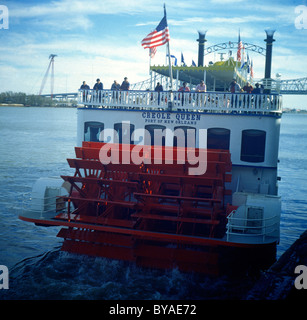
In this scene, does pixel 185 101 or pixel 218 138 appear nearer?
pixel 218 138

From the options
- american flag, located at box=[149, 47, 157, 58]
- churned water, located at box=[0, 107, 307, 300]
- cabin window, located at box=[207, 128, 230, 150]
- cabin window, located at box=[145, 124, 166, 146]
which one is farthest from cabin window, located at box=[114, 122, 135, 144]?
churned water, located at box=[0, 107, 307, 300]

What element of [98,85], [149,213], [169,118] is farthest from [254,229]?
[98,85]

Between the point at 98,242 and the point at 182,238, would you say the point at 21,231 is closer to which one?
the point at 98,242

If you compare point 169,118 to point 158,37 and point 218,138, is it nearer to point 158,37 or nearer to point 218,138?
point 218,138

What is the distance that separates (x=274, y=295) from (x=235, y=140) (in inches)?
181

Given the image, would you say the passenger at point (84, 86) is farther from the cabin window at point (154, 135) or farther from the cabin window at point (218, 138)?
the cabin window at point (218, 138)

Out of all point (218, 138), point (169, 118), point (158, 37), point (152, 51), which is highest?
point (158, 37)

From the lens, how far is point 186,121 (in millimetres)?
10406

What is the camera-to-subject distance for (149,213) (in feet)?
29.2

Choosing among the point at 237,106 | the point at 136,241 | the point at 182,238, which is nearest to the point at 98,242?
the point at 136,241

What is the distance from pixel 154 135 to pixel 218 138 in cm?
164

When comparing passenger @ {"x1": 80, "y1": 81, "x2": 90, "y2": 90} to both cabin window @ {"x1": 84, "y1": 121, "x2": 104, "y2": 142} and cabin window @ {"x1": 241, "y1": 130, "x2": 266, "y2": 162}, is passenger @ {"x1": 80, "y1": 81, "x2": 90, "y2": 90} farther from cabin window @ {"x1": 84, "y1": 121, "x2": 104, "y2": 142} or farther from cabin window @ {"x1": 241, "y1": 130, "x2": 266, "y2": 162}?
cabin window @ {"x1": 241, "y1": 130, "x2": 266, "y2": 162}

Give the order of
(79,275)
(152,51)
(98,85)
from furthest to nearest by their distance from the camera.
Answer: (152,51), (98,85), (79,275)

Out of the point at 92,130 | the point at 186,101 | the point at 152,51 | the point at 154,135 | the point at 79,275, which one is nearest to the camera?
the point at 79,275
